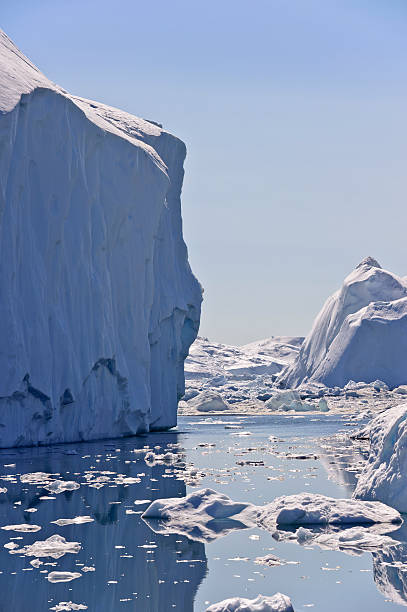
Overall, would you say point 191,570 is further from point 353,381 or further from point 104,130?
point 353,381

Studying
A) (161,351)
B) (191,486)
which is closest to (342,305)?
(161,351)

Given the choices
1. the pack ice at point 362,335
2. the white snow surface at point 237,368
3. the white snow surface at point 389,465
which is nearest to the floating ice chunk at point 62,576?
the white snow surface at point 389,465

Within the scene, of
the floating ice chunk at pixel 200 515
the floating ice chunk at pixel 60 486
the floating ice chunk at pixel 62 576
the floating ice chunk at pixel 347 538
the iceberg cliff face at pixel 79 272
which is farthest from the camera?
the iceberg cliff face at pixel 79 272

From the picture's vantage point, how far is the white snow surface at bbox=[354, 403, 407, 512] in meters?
10.8

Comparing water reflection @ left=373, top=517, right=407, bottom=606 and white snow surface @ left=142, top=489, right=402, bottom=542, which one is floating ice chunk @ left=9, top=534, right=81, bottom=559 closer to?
white snow surface @ left=142, top=489, right=402, bottom=542

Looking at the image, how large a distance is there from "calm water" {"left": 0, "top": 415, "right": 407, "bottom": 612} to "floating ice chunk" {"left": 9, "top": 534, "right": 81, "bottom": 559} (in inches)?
2.8

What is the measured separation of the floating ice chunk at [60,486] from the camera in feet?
43.5

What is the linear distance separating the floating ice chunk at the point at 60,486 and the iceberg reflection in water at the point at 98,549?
13 cm

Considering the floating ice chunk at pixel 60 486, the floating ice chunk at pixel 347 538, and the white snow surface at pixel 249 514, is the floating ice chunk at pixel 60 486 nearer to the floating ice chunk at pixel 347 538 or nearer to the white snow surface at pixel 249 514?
the white snow surface at pixel 249 514

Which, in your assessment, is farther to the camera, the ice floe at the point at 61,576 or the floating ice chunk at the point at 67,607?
the ice floe at the point at 61,576

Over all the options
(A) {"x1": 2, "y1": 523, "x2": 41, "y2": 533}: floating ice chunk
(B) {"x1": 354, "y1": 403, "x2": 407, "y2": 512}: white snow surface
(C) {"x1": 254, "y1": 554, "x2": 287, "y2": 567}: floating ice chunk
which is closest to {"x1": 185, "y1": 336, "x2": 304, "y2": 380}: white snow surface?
(B) {"x1": 354, "y1": 403, "x2": 407, "y2": 512}: white snow surface

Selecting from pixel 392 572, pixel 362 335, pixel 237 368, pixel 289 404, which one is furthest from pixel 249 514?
pixel 237 368

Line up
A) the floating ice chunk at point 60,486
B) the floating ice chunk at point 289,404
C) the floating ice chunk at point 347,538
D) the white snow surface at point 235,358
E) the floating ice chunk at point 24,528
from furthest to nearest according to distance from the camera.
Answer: the white snow surface at point 235,358 < the floating ice chunk at point 289,404 < the floating ice chunk at point 60,486 < the floating ice chunk at point 24,528 < the floating ice chunk at point 347,538

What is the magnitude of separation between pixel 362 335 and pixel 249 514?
5060cm
